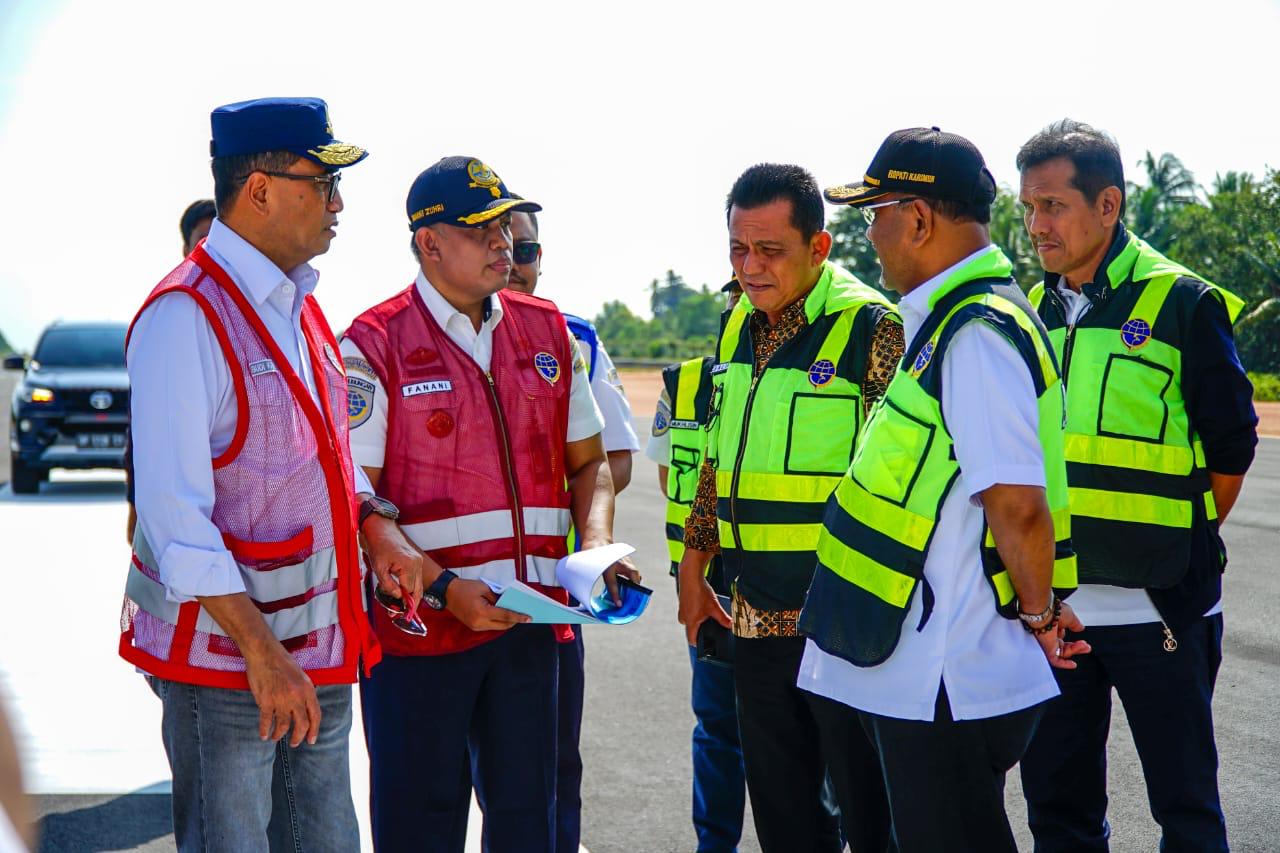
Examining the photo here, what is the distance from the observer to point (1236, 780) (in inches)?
187

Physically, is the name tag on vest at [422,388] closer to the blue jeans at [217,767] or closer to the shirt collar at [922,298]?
the blue jeans at [217,767]

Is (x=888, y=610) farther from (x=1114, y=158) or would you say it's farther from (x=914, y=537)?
(x=1114, y=158)

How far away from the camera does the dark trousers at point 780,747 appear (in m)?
3.29

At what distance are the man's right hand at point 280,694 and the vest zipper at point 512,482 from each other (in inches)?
30.6

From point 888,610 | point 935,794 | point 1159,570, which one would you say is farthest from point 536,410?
point 1159,570

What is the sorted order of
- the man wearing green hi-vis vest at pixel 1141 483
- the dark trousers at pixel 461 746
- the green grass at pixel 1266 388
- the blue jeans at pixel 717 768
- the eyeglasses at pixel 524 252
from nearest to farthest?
the dark trousers at pixel 461 746
the man wearing green hi-vis vest at pixel 1141 483
the blue jeans at pixel 717 768
the eyeglasses at pixel 524 252
the green grass at pixel 1266 388

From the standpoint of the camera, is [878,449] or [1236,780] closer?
[878,449]

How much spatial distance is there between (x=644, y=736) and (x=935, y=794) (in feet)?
10.0

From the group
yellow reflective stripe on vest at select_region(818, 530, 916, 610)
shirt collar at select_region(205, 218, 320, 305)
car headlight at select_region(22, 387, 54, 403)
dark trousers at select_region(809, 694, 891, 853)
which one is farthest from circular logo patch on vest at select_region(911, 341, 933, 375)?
car headlight at select_region(22, 387, 54, 403)

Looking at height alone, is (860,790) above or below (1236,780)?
above

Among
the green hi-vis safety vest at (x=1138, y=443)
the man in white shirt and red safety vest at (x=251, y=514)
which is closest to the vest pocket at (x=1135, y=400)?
the green hi-vis safety vest at (x=1138, y=443)

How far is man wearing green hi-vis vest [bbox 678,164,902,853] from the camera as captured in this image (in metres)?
3.25

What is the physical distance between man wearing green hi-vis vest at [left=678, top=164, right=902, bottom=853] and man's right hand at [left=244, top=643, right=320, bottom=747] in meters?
1.26

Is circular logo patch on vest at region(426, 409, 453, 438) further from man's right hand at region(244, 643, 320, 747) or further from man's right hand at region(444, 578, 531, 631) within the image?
man's right hand at region(244, 643, 320, 747)
